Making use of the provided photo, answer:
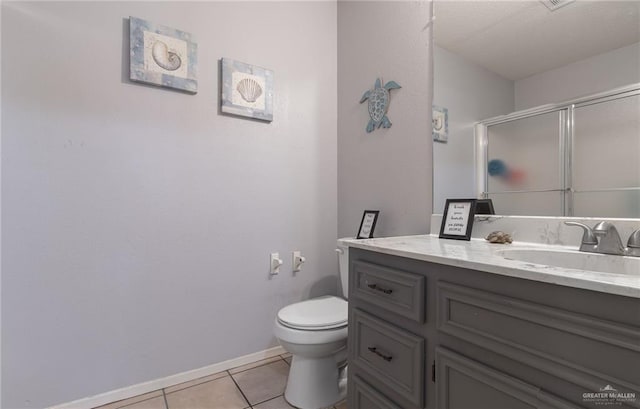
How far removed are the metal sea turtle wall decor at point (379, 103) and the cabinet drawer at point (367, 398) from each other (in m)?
1.28

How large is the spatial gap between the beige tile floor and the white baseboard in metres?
0.02

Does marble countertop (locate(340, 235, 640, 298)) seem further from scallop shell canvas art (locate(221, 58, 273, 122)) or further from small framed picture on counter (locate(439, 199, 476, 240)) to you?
scallop shell canvas art (locate(221, 58, 273, 122))

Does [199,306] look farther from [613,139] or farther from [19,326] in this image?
[613,139]

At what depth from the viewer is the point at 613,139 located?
2.98ft

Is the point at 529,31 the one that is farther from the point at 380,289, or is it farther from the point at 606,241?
the point at 380,289

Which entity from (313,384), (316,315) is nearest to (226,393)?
(313,384)

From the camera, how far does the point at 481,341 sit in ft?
2.23

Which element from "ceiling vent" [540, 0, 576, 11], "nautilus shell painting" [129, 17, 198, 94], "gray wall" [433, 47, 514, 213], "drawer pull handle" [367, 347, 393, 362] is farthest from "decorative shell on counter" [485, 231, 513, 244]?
"nautilus shell painting" [129, 17, 198, 94]

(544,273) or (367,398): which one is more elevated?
(544,273)

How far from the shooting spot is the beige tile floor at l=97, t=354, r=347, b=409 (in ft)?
4.49

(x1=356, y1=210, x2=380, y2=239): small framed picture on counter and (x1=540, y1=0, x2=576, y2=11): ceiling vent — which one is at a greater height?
(x1=540, y1=0, x2=576, y2=11): ceiling vent

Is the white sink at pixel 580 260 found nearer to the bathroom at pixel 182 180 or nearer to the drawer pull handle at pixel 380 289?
the drawer pull handle at pixel 380 289

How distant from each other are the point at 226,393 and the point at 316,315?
2.02 feet

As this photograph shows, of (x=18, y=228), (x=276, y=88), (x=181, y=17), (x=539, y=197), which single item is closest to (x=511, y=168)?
(x=539, y=197)
